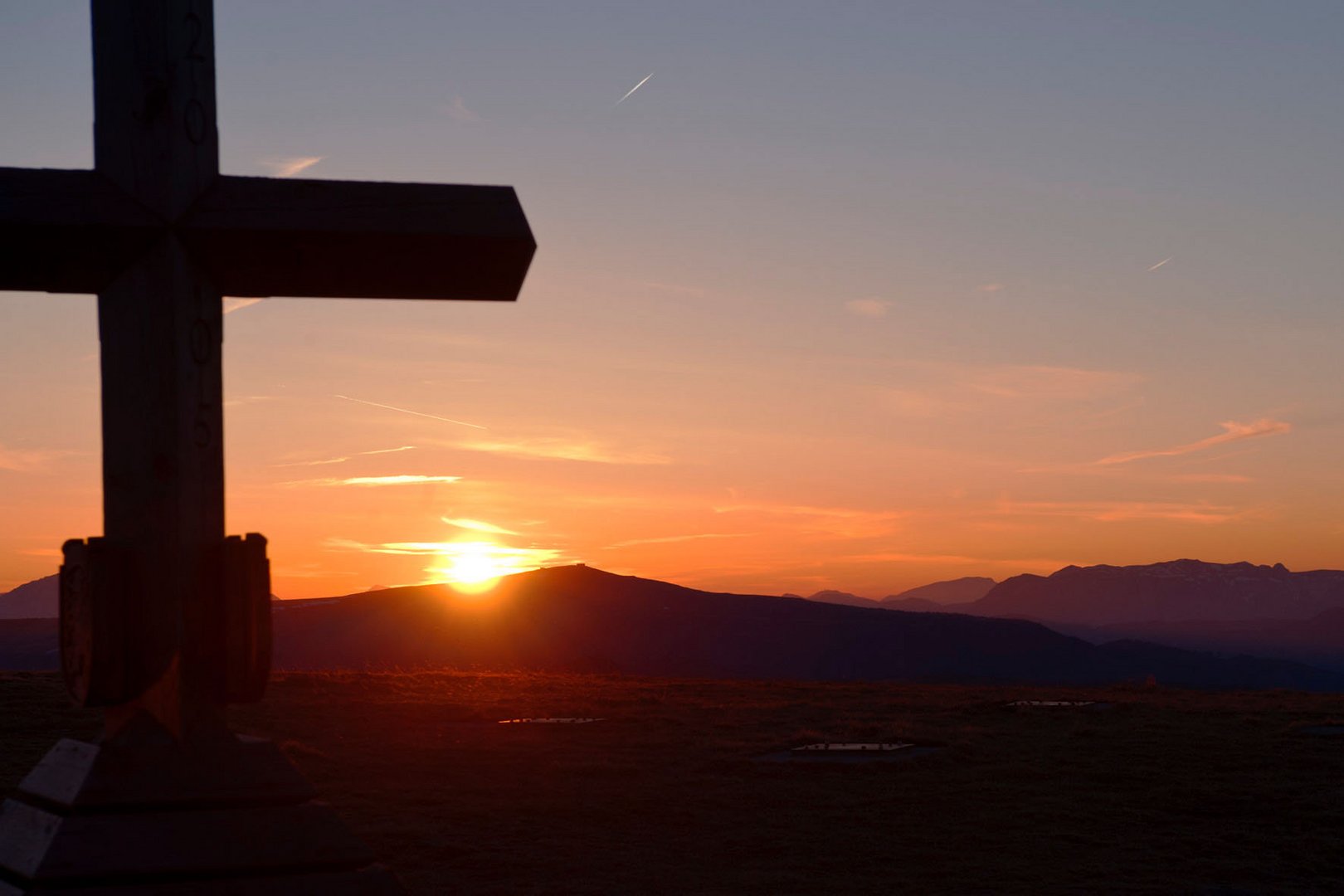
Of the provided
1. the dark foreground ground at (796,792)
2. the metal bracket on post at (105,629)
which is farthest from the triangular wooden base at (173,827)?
the dark foreground ground at (796,792)

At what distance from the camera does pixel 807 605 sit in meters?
132

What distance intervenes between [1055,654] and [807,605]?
97.7 ft

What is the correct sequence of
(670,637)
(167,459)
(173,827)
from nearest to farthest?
1. (173,827)
2. (167,459)
3. (670,637)

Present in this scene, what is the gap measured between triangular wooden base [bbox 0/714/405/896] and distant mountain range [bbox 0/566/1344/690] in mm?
80222

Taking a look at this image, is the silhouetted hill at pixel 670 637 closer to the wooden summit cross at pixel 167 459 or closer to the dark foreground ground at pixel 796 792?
the dark foreground ground at pixel 796 792

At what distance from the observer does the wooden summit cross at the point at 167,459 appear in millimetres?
2473

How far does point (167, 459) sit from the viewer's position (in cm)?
260

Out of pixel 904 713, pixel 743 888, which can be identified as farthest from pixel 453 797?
pixel 904 713

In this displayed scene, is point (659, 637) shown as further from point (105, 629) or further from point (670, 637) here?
point (105, 629)

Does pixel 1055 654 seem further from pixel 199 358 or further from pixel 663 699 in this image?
pixel 199 358

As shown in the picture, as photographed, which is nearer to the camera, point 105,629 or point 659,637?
point 105,629

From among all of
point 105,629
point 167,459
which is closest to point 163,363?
point 167,459

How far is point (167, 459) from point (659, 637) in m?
108

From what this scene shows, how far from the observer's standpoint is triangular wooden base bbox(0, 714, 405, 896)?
236cm
